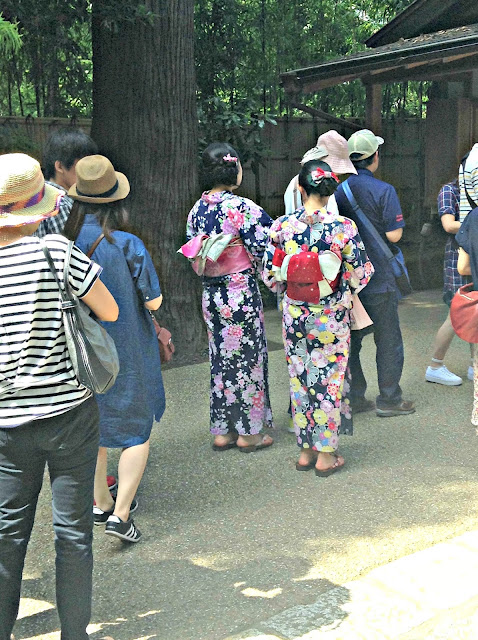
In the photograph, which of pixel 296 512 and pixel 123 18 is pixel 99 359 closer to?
pixel 296 512

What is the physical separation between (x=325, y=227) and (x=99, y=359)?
2.07m

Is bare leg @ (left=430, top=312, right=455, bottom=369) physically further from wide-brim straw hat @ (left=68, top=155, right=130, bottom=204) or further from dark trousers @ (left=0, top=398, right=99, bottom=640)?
dark trousers @ (left=0, top=398, right=99, bottom=640)

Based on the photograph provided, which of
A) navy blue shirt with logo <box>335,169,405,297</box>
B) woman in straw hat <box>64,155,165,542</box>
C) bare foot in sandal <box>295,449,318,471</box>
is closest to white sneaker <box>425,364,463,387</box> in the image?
navy blue shirt with logo <box>335,169,405,297</box>

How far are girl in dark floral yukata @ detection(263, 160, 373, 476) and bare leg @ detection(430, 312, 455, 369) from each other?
1851mm

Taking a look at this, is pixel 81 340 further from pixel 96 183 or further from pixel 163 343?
pixel 163 343

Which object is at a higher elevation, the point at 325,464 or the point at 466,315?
the point at 466,315

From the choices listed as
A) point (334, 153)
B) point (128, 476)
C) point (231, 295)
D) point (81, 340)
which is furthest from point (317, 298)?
point (81, 340)

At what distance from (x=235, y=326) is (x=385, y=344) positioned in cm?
122

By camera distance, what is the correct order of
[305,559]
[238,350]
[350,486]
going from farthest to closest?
[238,350] < [350,486] < [305,559]

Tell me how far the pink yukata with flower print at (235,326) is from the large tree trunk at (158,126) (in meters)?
2.28

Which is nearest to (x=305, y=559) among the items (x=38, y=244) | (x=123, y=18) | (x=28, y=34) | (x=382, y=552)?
(x=382, y=552)

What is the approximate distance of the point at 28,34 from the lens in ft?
24.8

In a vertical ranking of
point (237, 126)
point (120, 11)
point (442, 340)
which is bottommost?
point (442, 340)

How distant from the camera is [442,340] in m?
6.43
